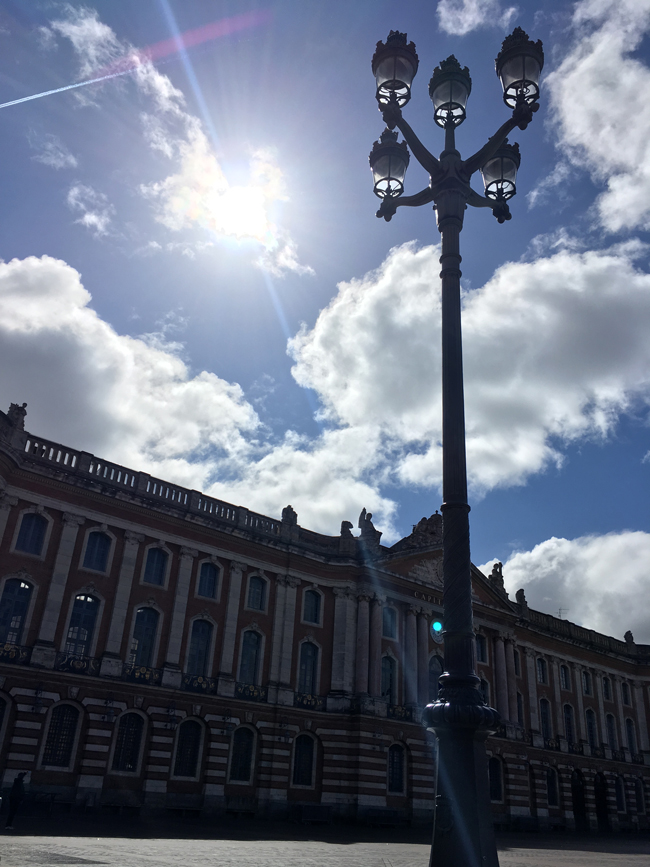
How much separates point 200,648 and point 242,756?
5.44 meters

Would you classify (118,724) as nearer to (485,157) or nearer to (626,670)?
(485,157)

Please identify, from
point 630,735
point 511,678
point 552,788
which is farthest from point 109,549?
point 630,735

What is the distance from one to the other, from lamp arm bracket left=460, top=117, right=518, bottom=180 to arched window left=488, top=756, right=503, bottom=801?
1609 inches

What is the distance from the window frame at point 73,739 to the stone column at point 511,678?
2885cm

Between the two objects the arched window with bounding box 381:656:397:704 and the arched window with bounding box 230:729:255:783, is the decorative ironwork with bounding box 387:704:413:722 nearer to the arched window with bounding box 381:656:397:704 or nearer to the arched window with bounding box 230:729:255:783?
the arched window with bounding box 381:656:397:704

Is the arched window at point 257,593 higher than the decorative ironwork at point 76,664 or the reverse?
higher

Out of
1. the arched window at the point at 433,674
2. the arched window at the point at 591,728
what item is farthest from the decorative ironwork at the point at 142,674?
the arched window at the point at 591,728

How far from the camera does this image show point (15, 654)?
1075 inches

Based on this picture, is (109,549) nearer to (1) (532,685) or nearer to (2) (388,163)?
(2) (388,163)

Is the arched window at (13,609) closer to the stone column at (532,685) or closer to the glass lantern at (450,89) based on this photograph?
the glass lantern at (450,89)

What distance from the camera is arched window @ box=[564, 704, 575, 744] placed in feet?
169

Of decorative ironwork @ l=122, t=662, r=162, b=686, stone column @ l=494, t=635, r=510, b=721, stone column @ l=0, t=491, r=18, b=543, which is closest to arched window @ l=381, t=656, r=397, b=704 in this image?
stone column @ l=494, t=635, r=510, b=721

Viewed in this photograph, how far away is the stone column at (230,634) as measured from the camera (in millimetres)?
33250

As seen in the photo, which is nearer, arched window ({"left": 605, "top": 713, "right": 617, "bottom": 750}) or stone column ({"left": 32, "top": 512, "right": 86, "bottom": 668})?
stone column ({"left": 32, "top": 512, "right": 86, "bottom": 668})
